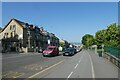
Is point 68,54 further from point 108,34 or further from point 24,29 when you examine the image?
point 24,29

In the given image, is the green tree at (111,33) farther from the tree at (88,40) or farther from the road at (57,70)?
the tree at (88,40)

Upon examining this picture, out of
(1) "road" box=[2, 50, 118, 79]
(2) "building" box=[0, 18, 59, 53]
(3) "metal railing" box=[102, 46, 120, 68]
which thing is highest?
(2) "building" box=[0, 18, 59, 53]

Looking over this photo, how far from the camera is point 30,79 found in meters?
→ 14.9

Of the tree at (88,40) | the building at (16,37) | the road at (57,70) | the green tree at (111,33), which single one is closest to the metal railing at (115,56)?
the road at (57,70)

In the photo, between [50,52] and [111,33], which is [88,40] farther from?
[50,52]

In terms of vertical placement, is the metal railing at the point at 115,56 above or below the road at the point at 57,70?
above

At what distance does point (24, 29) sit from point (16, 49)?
10048 mm

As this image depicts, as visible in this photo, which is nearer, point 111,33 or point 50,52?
point 50,52

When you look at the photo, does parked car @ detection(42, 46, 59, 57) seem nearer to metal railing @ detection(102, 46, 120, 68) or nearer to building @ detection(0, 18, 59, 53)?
metal railing @ detection(102, 46, 120, 68)

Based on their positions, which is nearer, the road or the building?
the road

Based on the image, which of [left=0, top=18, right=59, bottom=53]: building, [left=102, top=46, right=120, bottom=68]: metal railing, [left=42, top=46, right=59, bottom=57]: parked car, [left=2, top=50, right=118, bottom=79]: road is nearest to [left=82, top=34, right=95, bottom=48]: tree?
[left=0, top=18, right=59, bottom=53]: building

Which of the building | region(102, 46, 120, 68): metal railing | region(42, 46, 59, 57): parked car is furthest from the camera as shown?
the building

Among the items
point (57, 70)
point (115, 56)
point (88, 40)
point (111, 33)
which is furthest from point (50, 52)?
point (88, 40)

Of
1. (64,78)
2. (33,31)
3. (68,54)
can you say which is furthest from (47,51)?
(33,31)
